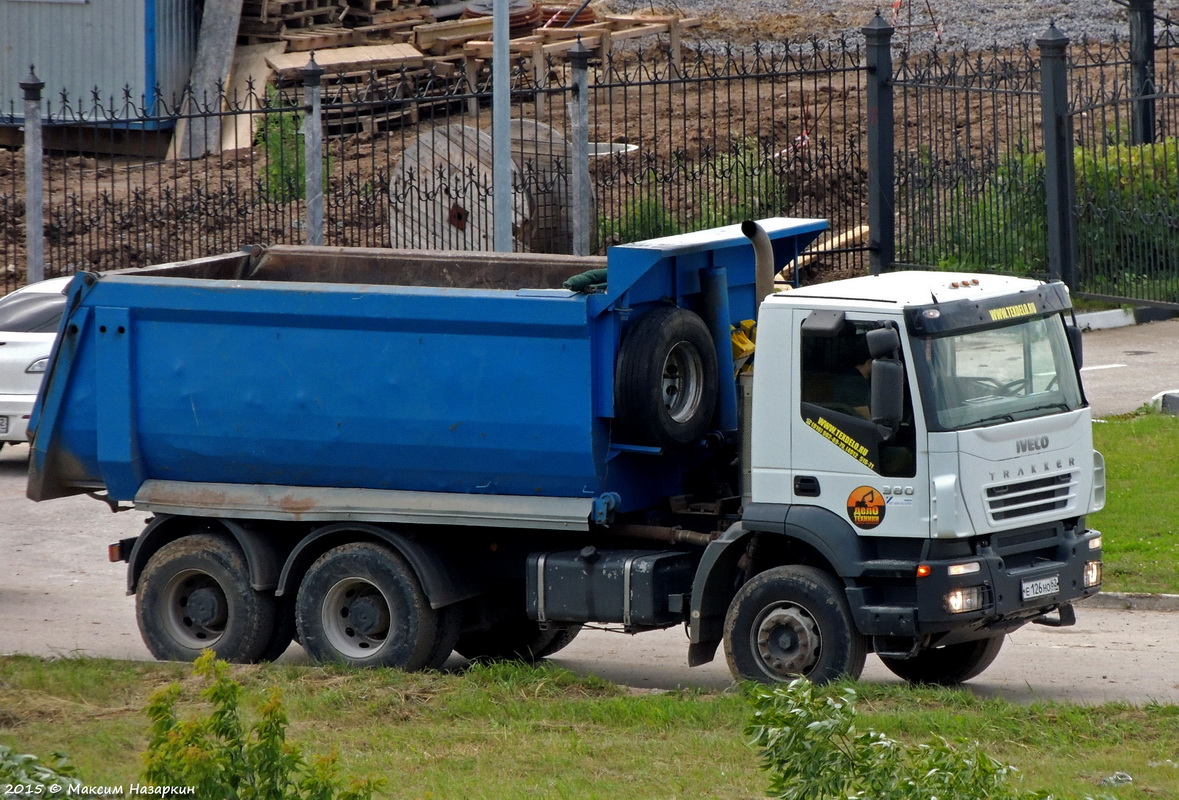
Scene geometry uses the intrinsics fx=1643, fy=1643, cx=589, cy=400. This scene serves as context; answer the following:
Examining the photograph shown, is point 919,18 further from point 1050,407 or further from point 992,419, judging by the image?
point 992,419

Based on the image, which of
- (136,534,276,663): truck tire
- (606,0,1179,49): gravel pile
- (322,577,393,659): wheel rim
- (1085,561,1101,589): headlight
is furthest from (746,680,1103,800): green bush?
(606,0,1179,49): gravel pile

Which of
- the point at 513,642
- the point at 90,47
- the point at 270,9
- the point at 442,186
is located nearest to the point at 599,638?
the point at 513,642

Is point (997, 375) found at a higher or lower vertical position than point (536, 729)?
higher

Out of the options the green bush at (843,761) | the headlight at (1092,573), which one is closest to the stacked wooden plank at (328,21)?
the headlight at (1092,573)

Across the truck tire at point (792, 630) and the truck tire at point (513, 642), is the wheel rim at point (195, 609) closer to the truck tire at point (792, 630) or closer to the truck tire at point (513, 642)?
the truck tire at point (513, 642)

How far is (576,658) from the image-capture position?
32.7 feet

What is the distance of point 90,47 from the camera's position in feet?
81.9

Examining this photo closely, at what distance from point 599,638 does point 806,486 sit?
9.18ft

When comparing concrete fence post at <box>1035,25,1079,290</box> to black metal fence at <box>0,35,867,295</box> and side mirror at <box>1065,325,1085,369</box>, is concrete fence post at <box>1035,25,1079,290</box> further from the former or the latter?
side mirror at <box>1065,325,1085,369</box>

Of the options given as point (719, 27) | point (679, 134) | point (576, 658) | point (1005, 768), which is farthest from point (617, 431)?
point (719, 27)

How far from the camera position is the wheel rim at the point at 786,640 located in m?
8.17

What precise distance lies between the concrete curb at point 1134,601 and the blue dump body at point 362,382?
10.3 feet

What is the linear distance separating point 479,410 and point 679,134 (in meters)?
17.3

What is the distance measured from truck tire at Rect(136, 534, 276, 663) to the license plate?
13.7ft
